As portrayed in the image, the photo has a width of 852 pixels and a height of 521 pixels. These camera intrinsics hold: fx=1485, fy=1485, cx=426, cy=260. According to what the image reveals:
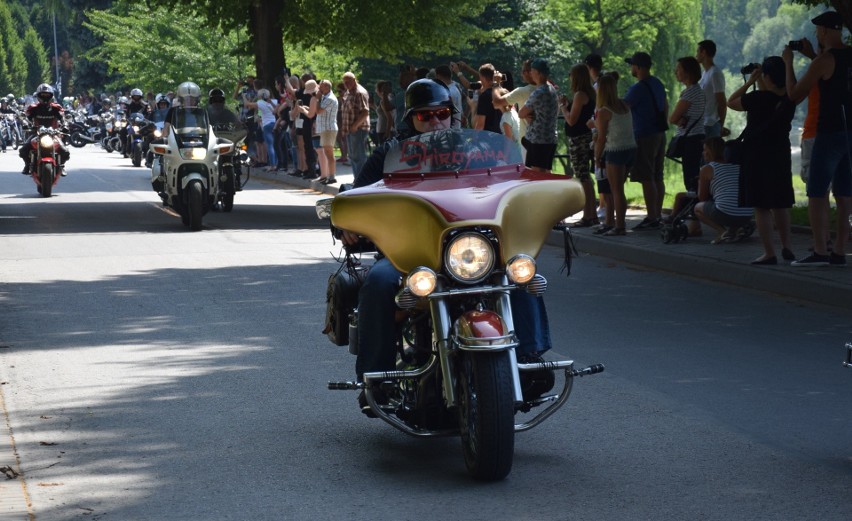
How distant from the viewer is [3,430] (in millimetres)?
6906

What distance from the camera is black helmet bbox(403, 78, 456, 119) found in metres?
6.48

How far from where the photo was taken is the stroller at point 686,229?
14.4 metres

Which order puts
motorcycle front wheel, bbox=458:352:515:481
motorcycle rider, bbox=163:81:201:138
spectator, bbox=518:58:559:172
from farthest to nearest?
1. motorcycle rider, bbox=163:81:201:138
2. spectator, bbox=518:58:559:172
3. motorcycle front wheel, bbox=458:352:515:481

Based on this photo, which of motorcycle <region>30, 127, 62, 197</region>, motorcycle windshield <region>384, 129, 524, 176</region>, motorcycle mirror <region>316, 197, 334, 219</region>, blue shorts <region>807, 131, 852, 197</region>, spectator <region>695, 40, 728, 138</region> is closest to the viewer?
motorcycle windshield <region>384, 129, 524, 176</region>

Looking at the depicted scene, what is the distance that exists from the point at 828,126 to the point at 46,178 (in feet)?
52.9

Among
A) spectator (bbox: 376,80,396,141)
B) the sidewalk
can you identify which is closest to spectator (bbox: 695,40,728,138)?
the sidewalk

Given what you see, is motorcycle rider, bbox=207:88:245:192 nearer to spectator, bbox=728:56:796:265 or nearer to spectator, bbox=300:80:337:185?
spectator, bbox=300:80:337:185

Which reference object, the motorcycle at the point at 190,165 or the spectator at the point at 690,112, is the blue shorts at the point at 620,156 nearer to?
the spectator at the point at 690,112

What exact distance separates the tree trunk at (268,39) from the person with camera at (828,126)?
66.5ft

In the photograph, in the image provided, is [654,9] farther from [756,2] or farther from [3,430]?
[756,2]

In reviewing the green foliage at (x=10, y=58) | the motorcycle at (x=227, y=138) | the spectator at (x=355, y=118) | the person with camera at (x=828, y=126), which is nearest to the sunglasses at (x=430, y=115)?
the person with camera at (x=828, y=126)

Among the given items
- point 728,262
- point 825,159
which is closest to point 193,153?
point 728,262

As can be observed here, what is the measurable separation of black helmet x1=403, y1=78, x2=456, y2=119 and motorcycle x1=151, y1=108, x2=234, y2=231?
11701mm

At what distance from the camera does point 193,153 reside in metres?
18.6
